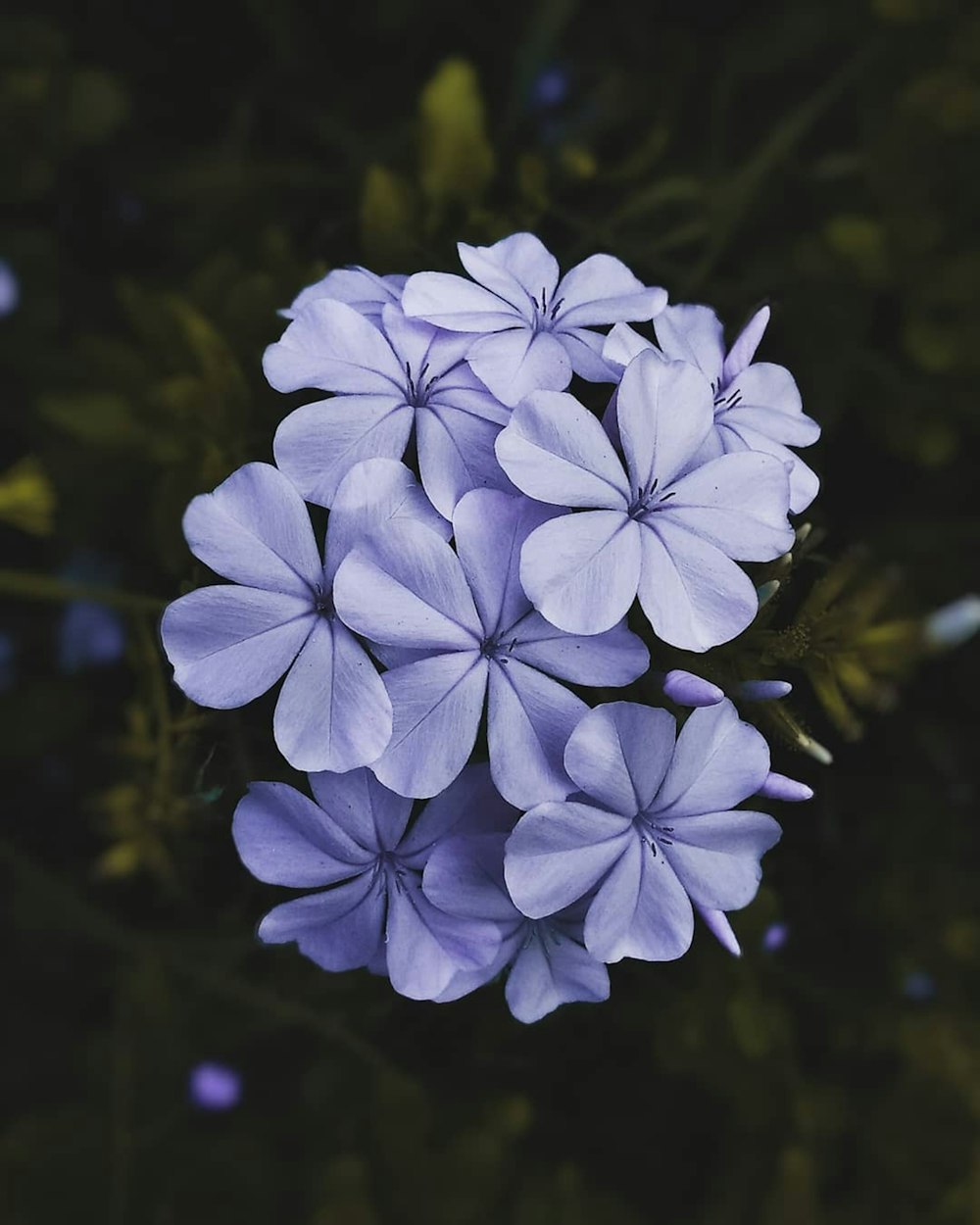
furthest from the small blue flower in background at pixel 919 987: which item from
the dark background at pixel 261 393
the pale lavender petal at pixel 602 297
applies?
the pale lavender petal at pixel 602 297

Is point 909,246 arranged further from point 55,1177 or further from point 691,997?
point 55,1177

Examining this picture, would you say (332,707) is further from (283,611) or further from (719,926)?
(719,926)

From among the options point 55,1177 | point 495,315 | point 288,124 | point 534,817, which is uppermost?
point 288,124

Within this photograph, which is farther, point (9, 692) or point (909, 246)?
point (9, 692)

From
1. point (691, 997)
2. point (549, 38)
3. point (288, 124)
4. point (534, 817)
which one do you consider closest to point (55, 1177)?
point (691, 997)

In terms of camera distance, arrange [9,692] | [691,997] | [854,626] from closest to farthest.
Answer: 1. [854,626]
2. [691,997]
3. [9,692]

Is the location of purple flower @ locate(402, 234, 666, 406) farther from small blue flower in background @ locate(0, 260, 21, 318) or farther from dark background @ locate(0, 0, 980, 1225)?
small blue flower in background @ locate(0, 260, 21, 318)

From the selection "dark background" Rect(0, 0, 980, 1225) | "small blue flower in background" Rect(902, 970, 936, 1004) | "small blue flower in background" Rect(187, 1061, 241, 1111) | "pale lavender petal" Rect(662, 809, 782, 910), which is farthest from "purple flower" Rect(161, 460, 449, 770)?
"small blue flower in background" Rect(902, 970, 936, 1004)
